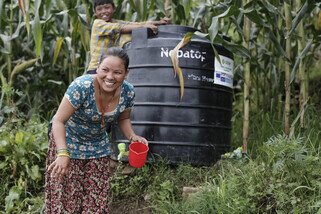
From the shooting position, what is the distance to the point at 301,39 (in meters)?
4.73

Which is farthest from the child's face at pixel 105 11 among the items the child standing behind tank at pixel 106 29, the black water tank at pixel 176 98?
the black water tank at pixel 176 98

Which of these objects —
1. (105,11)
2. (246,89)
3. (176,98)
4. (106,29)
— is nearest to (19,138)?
(106,29)

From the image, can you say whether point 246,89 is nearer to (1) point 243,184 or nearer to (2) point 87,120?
(1) point 243,184

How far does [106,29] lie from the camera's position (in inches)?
173

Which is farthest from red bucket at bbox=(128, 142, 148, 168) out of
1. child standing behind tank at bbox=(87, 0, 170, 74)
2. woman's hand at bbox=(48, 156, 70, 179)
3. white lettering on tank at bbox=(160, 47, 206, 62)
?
child standing behind tank at bbox=(87, 0, 170, 74)

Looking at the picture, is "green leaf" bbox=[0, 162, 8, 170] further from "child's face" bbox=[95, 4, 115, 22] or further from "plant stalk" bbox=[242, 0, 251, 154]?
"plant stalk" bbox=[242, 0, 251, 154]

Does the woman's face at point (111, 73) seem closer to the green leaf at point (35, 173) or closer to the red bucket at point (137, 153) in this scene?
the red bucket at point (137, 153)

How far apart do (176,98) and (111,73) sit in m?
0.98

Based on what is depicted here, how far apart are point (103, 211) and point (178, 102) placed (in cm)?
102

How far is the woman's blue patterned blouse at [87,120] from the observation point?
128 inches

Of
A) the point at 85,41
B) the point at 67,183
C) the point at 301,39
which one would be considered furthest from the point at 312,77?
the point at 67,183

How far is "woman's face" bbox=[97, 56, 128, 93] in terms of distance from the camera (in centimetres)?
328

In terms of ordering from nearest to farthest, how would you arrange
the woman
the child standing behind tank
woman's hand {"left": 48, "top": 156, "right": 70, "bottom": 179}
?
woman's hand {"left": 48, "top": 156, "right": 70, "bottom": 179} → the woman → the child standing behind tank

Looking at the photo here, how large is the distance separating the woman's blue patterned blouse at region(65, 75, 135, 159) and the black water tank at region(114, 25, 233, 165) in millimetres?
648
